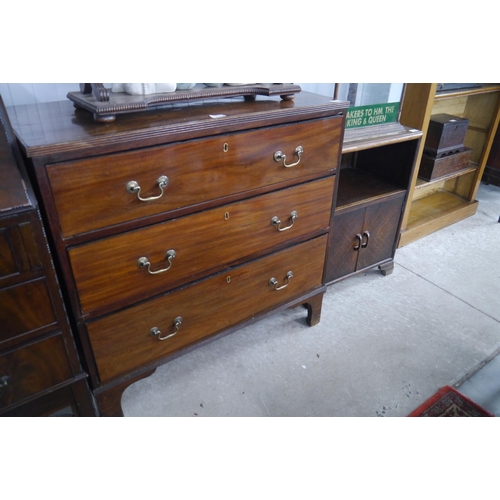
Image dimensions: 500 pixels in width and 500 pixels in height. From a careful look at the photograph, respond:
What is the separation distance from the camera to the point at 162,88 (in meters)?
1.32

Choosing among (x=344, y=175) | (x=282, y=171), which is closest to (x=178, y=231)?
(x=282, y=171)

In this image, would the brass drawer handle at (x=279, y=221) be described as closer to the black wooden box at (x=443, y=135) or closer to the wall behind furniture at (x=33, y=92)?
the wall behind furniture at (x=33, y=92)

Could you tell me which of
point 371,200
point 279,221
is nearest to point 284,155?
point 279,221

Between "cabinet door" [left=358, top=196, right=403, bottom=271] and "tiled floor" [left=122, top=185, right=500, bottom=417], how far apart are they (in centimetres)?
16

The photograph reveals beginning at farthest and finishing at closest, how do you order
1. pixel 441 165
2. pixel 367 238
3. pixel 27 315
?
pixel 441 165 < pixel 367 238 < pixel 27 315

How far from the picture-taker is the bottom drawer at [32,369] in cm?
112

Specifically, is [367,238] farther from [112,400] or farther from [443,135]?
[112,400]

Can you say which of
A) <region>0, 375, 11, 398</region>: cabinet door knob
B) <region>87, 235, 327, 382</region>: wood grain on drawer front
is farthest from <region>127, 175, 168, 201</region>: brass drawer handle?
<region>0, 375, 11, 398</region>: cabinet door knob

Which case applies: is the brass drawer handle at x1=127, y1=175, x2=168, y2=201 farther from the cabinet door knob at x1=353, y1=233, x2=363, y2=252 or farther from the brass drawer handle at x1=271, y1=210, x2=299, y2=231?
the cabinet door knob at x1=353, y1=233, x2=363, y2=252

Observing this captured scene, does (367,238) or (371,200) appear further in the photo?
(367,238)

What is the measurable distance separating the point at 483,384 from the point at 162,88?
5.38 ft

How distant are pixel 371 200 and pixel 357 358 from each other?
2.38 feet

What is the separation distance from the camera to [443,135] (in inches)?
97.5
